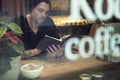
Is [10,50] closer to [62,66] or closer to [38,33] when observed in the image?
[38,33]

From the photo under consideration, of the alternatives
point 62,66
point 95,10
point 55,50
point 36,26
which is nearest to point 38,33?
point 36,26

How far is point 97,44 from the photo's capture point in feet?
5.38

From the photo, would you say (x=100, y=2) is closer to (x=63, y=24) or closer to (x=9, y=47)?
(x=63, y=24)

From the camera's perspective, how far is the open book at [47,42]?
4.79 feet

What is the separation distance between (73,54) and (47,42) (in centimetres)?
18

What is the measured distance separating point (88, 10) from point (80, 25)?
0.34ft

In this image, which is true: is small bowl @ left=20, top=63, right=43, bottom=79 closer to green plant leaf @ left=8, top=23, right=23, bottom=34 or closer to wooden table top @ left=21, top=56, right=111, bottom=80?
wooden table top @ left=21, top=56, right=111, bottom=80

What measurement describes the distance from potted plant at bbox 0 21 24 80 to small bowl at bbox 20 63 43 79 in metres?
0.05

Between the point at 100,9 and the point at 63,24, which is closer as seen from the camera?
the point at 63,24

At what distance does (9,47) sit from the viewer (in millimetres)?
1260

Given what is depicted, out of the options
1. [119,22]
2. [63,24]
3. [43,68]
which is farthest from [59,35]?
[119,22]

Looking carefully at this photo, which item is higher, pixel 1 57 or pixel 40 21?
pixel 40 21

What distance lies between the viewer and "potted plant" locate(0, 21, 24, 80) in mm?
1257

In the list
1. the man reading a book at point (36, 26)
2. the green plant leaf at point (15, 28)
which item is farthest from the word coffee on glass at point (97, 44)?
the green plant leaf at point (15, 28)
